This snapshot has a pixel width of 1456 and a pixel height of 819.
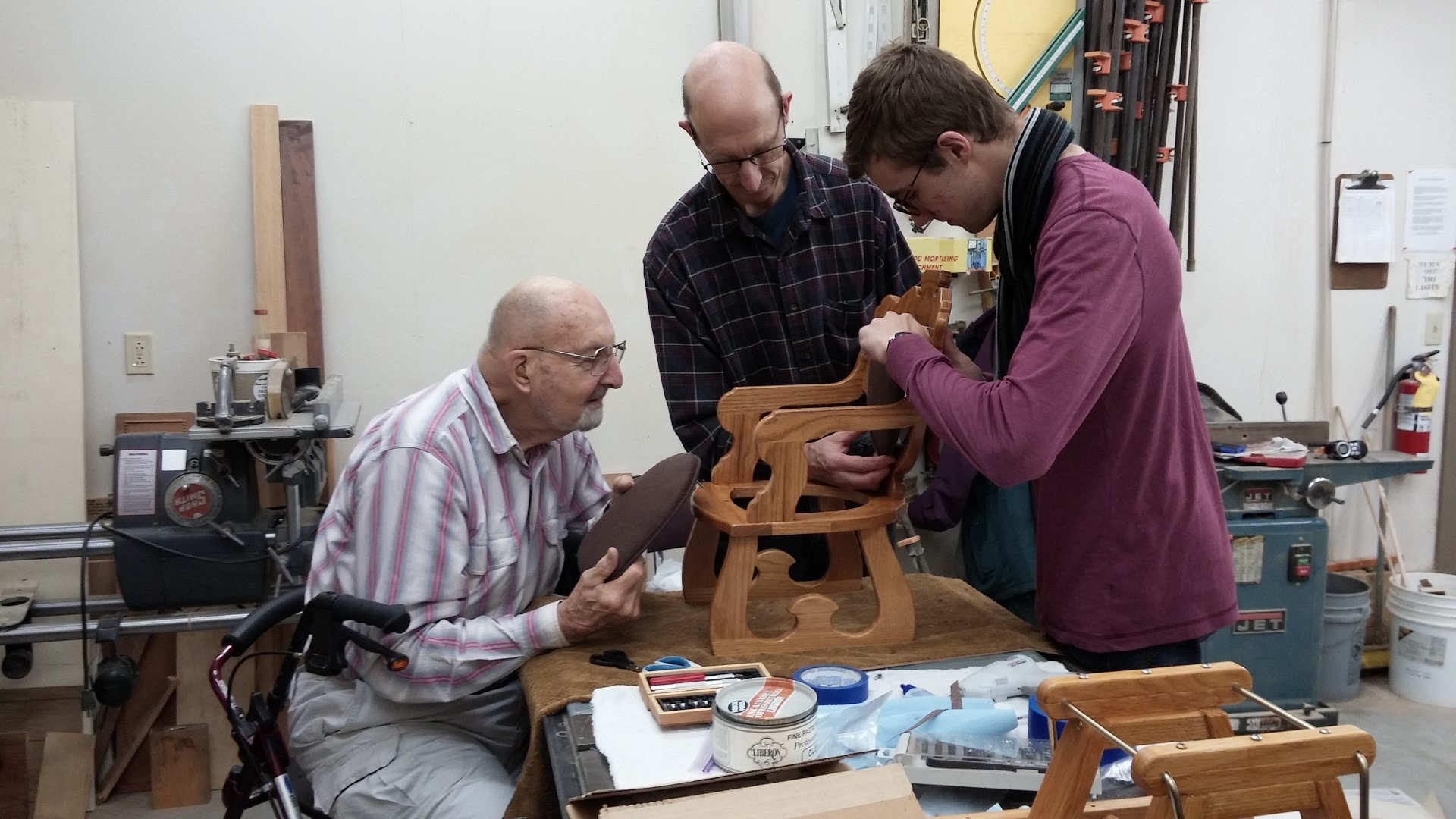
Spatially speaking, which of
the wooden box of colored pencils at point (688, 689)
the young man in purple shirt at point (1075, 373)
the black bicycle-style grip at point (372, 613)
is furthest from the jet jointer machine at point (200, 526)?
the young man in purple shirt at point (1075, 373)

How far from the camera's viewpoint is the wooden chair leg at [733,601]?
1.66 metres

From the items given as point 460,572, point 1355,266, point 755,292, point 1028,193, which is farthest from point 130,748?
point 1355,266

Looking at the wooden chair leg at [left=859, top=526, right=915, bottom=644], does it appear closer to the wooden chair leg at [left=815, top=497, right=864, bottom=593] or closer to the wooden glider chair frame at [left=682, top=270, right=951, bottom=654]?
the wooden glider chair frame at [left=682, top=270, right=951, bottom=654]

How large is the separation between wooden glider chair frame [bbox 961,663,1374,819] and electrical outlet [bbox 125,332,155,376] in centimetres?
324

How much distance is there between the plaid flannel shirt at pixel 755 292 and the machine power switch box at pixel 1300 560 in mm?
2066

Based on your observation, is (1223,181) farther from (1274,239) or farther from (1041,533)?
(1041,533)

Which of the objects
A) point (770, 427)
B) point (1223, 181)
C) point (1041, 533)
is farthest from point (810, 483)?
point (1223, 181)

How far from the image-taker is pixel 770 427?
1655 millimetres

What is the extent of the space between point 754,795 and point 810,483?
0.85 m

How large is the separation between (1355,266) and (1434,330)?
1.52 feet

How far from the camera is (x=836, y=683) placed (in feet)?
4.74

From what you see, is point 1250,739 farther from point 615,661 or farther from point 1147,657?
point 615,661

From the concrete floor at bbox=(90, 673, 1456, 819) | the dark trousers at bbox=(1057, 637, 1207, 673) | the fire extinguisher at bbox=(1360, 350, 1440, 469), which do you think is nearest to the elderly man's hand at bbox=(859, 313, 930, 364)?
the dark trousers at bbox=(1057, 637, 1207, 673)

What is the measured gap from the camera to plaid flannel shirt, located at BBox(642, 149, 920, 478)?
216 cm
